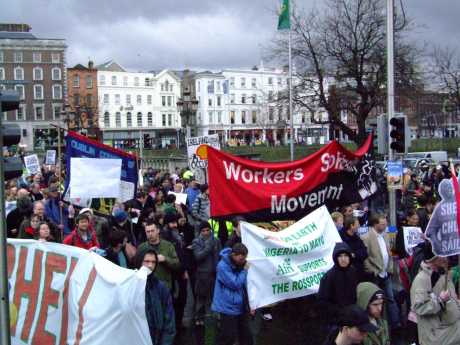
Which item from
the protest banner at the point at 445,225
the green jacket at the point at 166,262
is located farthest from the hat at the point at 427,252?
the green jacket at the point at 166,262

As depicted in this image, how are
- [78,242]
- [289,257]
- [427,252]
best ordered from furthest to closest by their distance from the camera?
[78,242] → [289,257] → [427,252]

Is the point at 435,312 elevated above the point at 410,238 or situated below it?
below

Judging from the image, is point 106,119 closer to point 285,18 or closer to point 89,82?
point 89,82

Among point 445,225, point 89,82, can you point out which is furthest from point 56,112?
point 445,225

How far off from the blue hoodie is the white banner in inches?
130

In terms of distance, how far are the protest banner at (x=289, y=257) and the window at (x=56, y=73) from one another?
273 ft

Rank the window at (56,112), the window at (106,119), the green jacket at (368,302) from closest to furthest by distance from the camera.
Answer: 1. the green jacket at (368,302)
2. the window at (56,112)
3. the window at (106,119)

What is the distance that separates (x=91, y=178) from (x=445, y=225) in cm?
535

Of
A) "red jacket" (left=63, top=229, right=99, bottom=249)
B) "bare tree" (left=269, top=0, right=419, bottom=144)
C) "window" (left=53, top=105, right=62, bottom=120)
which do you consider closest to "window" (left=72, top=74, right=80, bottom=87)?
"window" (left=53, top=105, right=62, bottom=120)

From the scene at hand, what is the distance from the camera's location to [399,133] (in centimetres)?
1238

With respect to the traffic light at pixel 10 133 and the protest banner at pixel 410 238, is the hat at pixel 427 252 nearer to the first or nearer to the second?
the protest banner at pixel 410 238

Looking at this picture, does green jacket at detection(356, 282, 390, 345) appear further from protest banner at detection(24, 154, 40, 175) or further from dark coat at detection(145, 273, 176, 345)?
protest banner at detection(24, 154, 40, 175)

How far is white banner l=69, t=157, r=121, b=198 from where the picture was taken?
361 inches

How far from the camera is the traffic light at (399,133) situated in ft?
40.5
